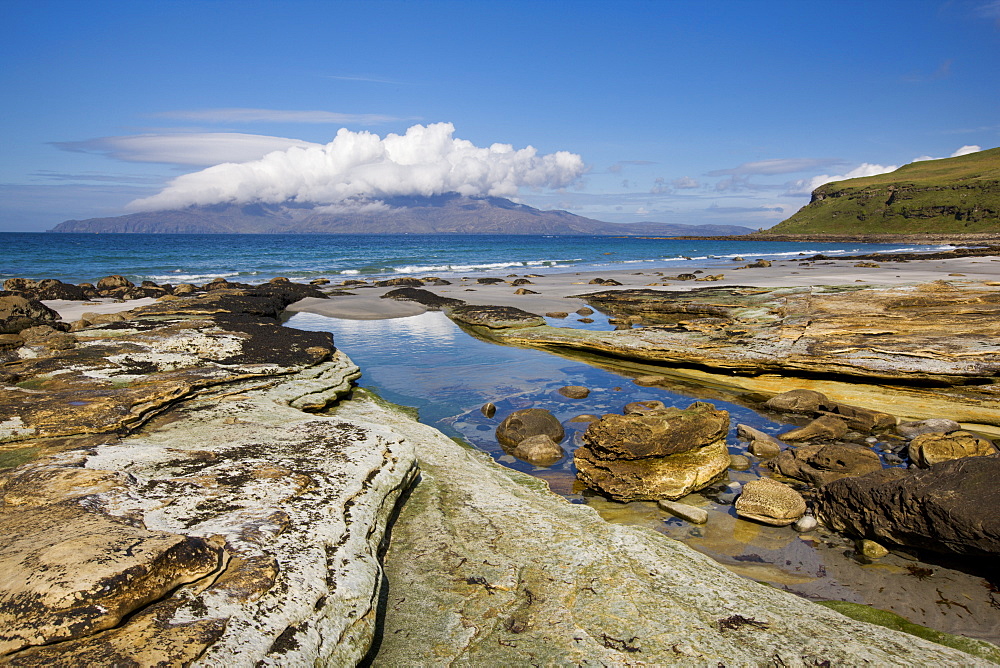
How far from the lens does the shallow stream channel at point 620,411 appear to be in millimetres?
5184

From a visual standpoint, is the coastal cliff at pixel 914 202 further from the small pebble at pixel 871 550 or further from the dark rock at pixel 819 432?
the small pebble at pixel 871 550

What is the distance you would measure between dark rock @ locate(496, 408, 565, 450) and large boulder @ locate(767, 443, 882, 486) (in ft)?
10.8

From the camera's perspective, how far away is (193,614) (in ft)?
10.1

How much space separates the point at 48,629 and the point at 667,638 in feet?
11.4

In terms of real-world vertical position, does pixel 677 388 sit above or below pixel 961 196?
below

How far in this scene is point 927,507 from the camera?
18.4 feet

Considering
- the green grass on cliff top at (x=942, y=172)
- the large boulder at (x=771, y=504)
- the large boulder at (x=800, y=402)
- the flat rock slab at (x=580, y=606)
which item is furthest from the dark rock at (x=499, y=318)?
the green grass on cliff top at (x=942, y=172)

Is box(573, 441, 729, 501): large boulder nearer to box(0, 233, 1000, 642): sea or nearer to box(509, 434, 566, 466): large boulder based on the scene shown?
box(0, 233, 1000, 642): sea

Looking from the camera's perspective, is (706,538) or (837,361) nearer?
(706,538)

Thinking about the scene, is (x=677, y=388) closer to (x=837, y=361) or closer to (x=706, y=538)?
(x=837, y=361)

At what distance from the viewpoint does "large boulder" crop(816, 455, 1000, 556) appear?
5301 millimetres

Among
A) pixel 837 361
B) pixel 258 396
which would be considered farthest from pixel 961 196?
pixel 258 396

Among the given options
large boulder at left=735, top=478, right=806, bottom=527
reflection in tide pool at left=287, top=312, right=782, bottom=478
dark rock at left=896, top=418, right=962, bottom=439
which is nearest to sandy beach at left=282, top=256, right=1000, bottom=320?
reflection in tide pool at left=287, top=312, right=782, bottom=478

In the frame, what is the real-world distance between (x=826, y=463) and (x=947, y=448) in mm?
1660
